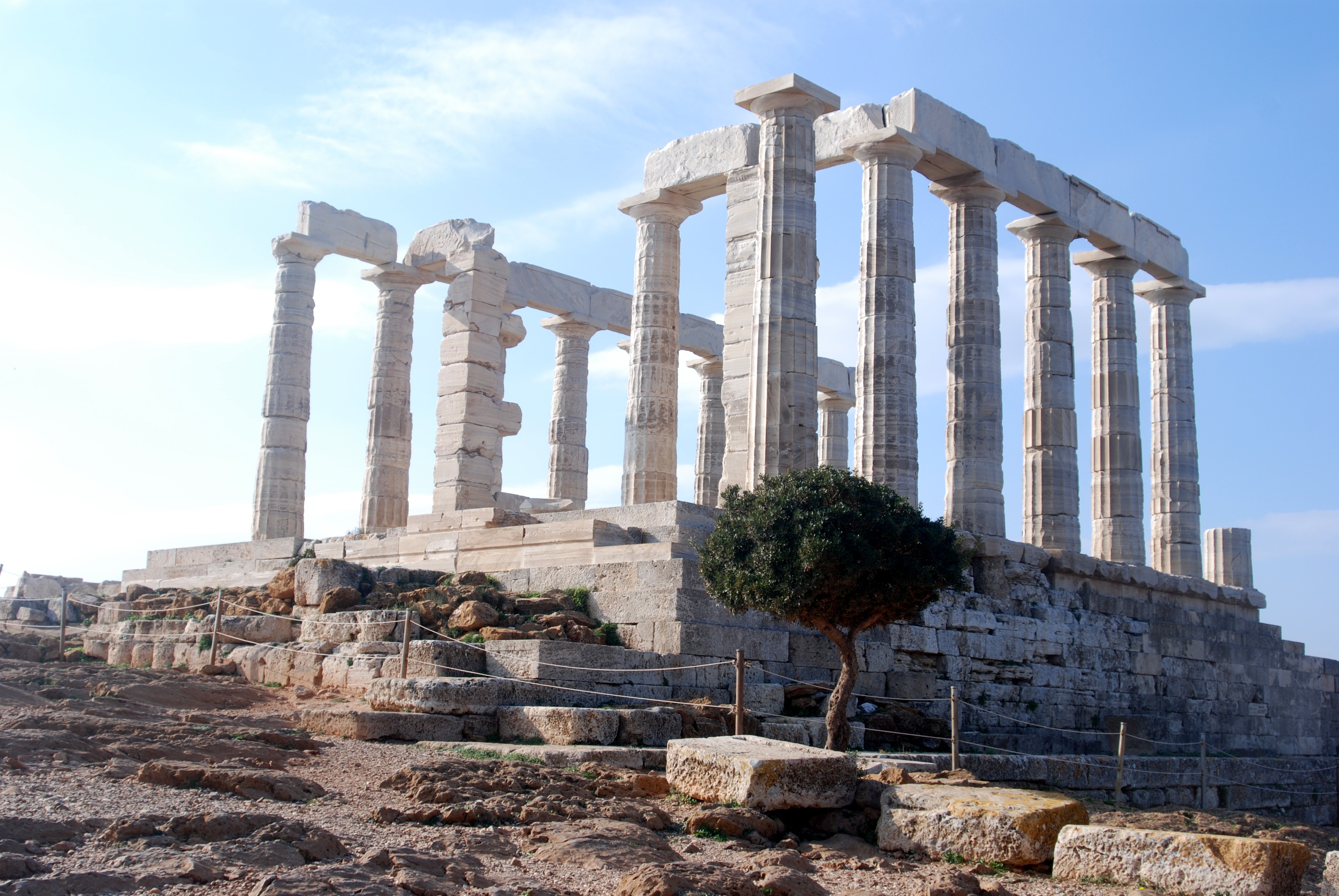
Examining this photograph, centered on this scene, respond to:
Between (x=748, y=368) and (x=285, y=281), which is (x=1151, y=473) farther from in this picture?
(x=285, y=281)

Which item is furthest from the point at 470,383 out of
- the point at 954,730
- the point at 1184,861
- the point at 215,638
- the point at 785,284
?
the point at 1184,861

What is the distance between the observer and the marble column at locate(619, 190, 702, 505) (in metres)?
24.6

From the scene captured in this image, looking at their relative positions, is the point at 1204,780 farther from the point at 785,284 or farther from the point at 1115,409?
the point at 1115,409

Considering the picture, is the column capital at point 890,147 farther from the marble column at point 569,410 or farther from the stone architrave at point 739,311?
the marble column at point 569,410

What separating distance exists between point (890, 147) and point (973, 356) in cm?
441

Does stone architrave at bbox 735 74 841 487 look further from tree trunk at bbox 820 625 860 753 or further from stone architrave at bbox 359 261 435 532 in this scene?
stone architrave at bbox 359 261 435 532

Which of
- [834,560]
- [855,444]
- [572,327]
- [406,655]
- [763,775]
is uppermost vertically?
[572,327]

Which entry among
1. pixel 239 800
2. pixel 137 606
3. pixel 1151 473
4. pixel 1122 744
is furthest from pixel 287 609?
pixel 1151 473

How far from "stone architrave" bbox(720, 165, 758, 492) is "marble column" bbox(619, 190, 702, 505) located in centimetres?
165

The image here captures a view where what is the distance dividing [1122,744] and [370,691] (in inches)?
320

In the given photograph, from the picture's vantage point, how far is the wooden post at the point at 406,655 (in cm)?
1354

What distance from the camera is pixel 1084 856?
821 centimetres

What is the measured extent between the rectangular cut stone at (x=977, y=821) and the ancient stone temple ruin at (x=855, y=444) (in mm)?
4853

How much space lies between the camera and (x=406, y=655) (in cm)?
1355
